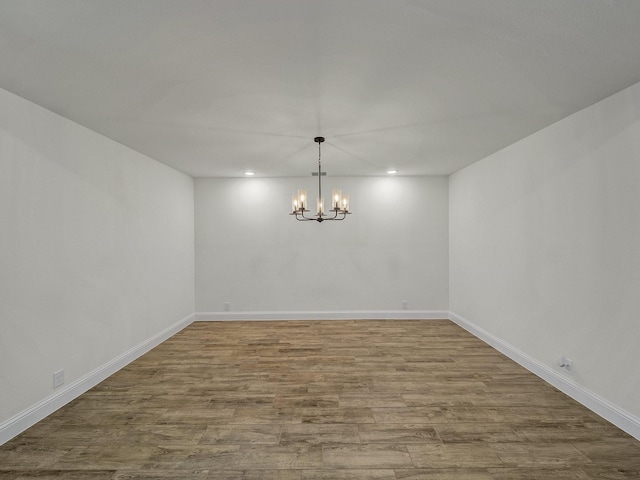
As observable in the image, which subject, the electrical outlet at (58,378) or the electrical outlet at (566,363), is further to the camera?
the electrical outlet at (566,363)

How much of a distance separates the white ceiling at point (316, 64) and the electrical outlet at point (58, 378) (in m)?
2.27

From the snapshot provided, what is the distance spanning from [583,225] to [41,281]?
4.67m

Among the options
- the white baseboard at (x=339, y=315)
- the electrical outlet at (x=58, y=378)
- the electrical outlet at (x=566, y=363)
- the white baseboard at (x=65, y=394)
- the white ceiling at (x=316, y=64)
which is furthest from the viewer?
the white baseboard at (x=339, y=315)

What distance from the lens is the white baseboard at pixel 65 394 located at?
235 cm

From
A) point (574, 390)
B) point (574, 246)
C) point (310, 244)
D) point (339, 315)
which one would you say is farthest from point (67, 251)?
point (574, 390)

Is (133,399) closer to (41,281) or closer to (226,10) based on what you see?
(41,281)

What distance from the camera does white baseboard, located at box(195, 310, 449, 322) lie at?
5.75m

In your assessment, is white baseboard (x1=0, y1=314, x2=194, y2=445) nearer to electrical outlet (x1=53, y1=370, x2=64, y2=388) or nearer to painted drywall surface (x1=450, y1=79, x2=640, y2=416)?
electrical outlet (x1=53, y1=370, x2=64, y2=388)

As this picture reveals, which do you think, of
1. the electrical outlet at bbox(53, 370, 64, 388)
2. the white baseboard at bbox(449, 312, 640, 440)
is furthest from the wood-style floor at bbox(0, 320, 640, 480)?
the electrical outlet at bbox(53, 370, 64, 388)

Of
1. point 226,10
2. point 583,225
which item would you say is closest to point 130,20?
point 226,10

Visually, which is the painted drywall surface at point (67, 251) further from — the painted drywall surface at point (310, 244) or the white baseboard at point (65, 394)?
the painted drywall surface at point (310, 244)

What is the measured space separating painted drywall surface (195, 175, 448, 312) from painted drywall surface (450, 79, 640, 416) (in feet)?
4.53

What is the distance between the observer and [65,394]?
2.85 m

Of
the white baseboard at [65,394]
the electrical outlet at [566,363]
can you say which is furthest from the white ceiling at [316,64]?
the white baseboard at [65,394]
